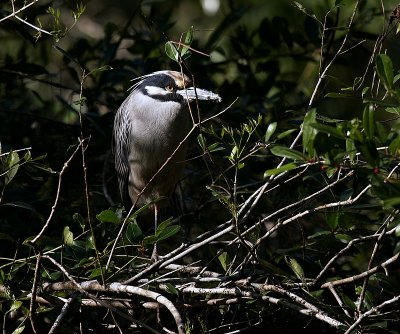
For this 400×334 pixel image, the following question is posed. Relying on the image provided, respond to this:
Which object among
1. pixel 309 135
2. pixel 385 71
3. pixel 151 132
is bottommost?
pixel 151 132

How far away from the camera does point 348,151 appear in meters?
2.29

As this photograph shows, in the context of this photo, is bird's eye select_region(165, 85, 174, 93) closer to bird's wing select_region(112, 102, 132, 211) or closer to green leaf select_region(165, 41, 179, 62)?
bird's wing select_region(112, 102, 132, 211)

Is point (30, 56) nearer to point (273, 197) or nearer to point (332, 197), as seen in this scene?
point (273, 197)

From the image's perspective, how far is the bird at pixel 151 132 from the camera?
448 centimetres

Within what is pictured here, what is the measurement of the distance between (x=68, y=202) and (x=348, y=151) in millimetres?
2056

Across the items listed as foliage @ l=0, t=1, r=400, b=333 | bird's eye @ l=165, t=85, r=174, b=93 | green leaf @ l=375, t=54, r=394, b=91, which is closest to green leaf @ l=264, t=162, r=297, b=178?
foliage @ l=0, t=1, r=400, b=333

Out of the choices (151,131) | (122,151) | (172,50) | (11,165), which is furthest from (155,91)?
(11,165)

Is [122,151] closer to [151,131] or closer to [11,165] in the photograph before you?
[151,131]

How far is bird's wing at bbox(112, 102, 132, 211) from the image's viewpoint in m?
4.62

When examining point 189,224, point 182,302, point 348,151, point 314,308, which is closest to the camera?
point 348,151

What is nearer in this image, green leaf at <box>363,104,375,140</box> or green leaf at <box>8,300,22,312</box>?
green leaf at <box>363,104,375,140</box>

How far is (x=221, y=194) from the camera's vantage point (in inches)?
112

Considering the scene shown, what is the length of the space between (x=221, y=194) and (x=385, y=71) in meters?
0.78

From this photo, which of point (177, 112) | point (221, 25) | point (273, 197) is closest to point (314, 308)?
point (273, 197)
